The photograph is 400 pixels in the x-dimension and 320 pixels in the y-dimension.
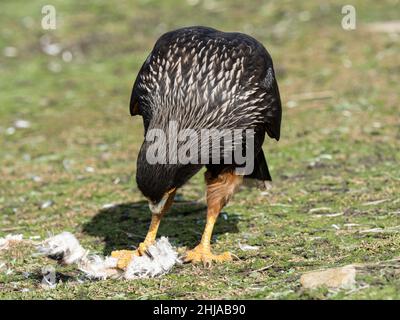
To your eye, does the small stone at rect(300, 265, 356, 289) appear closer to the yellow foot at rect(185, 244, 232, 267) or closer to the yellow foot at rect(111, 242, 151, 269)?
the yellow foot at rect(185, 244, 232, 267)

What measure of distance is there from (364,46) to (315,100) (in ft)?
10.7

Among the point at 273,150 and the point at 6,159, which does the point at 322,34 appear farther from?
the point at 6,159

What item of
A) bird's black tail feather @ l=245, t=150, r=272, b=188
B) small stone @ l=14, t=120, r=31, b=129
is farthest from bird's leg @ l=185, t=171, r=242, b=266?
small stone @ l=14, t=120, r=31, b=129

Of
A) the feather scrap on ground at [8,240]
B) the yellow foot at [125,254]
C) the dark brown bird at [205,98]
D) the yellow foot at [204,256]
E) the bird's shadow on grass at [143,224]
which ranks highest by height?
the dark brown bird at [205,98]

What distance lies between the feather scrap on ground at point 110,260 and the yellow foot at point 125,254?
0.17 ft

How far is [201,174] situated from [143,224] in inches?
97.9

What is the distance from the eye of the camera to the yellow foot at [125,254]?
286 inches

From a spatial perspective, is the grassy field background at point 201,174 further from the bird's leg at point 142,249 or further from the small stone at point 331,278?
the bird's leg at point 142,249

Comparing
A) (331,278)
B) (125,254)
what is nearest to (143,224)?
(125,254)

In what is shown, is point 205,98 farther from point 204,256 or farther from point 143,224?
point 143,224

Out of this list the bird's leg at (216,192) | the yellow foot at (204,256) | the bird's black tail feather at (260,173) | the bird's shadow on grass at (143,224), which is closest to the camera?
the yellow foot at (204,256)

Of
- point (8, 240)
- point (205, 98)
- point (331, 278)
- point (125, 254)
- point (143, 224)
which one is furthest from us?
point (143, 224)

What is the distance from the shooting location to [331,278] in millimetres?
6012

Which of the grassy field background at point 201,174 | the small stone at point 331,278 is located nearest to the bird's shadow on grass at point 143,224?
the grassy field background at point 201,174
